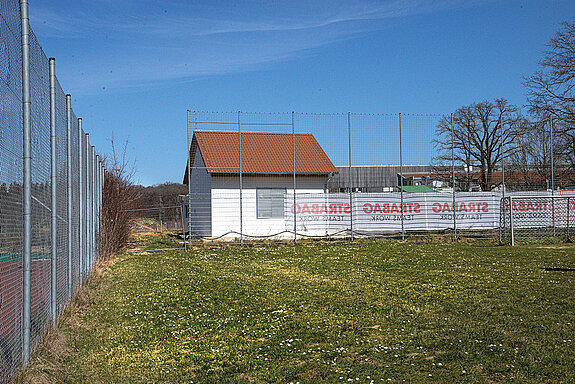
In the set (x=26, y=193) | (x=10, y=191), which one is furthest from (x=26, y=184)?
(x=10, y=191)

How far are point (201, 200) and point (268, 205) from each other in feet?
9.61

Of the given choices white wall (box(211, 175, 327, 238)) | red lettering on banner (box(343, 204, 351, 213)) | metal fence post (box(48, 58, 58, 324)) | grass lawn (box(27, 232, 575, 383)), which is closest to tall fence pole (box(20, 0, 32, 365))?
grass lawn (box(27, 232, 575, 383))

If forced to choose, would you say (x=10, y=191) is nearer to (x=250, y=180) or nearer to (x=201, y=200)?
(x=250, y=180)

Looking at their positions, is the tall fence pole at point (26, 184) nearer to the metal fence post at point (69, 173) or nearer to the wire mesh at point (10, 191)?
the wire mesh at point (10, 191)

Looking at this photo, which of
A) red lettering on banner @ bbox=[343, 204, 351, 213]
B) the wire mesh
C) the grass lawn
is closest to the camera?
the wire mesh

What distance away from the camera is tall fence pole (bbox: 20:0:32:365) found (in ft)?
13.8

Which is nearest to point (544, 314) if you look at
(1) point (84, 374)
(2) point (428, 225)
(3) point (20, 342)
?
(1) point (84, 374)

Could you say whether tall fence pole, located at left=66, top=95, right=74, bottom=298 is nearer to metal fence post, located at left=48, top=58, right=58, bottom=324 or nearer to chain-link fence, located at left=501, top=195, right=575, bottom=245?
metal fence post, located at left=48, top=58, right=58, bottom=324

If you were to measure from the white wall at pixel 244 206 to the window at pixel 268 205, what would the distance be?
0.57 feet

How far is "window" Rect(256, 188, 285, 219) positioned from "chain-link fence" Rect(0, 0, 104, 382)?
52.5 feet

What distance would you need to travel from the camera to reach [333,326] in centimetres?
675

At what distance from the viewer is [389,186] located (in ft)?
75.7

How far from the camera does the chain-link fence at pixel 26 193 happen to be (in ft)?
12.4

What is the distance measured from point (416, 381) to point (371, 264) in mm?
8936
